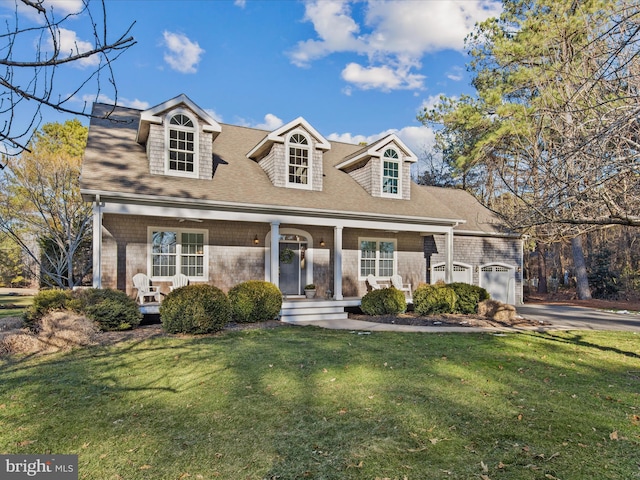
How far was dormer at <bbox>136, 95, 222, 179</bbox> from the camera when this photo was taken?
11.5 meters

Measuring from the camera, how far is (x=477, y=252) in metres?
17.2

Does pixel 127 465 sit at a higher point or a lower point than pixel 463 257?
lower

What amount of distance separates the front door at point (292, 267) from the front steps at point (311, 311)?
1049mm

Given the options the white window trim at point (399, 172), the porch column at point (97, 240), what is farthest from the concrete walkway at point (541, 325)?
the white window trim at point (399, 172)

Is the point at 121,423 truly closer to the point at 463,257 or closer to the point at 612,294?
the point at 463,257

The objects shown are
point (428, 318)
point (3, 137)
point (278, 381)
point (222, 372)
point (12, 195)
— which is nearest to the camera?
point (3, 137)

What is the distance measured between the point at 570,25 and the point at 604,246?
1788cm

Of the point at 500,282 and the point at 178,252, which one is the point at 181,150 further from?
the point at 500,282

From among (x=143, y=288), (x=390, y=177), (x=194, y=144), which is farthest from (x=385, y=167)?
(x=143, y=288)

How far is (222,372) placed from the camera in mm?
6000

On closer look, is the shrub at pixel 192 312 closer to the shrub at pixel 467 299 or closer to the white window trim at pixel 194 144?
the white window trim at pixel 194 144

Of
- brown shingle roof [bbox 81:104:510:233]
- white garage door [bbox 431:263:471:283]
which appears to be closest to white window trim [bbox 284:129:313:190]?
brown shingle roof [bbox 81:104:510:233]

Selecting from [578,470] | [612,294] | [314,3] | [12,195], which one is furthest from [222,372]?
[612,294]

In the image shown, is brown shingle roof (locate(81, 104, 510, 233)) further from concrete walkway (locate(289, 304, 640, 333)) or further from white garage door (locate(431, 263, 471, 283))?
concrete walkway (locate(289, 304, 640, 333))
